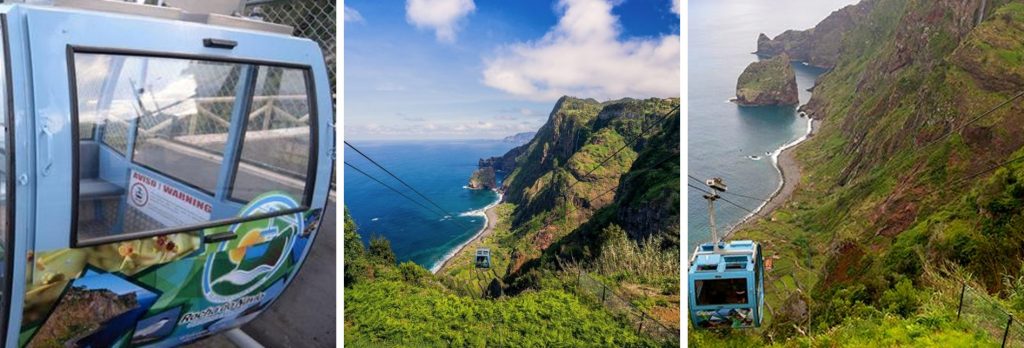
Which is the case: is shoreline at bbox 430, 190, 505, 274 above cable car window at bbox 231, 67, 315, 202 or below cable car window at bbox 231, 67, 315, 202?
below

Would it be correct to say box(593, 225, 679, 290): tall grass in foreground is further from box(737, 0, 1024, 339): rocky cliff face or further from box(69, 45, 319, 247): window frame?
box(69, 45, 319, 247): window frame

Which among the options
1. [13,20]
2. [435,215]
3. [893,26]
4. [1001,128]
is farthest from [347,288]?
[1001,128]

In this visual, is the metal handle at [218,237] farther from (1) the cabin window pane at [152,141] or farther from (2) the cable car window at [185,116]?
(2) the cable car window at [185,116]

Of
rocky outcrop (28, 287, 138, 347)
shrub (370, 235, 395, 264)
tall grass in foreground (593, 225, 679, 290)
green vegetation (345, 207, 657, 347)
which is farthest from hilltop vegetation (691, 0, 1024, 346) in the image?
rocky outcrop (28, 287, 138, 347)

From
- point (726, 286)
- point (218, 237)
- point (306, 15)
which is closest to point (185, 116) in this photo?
point (218, 237)

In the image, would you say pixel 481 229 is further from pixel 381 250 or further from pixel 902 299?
pixel 902 299

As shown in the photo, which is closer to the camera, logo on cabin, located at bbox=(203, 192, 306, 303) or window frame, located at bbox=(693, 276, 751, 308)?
logo on cabin, located at bbox=(203, 192, 306, 303)

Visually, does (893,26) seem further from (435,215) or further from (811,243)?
(435,215)
